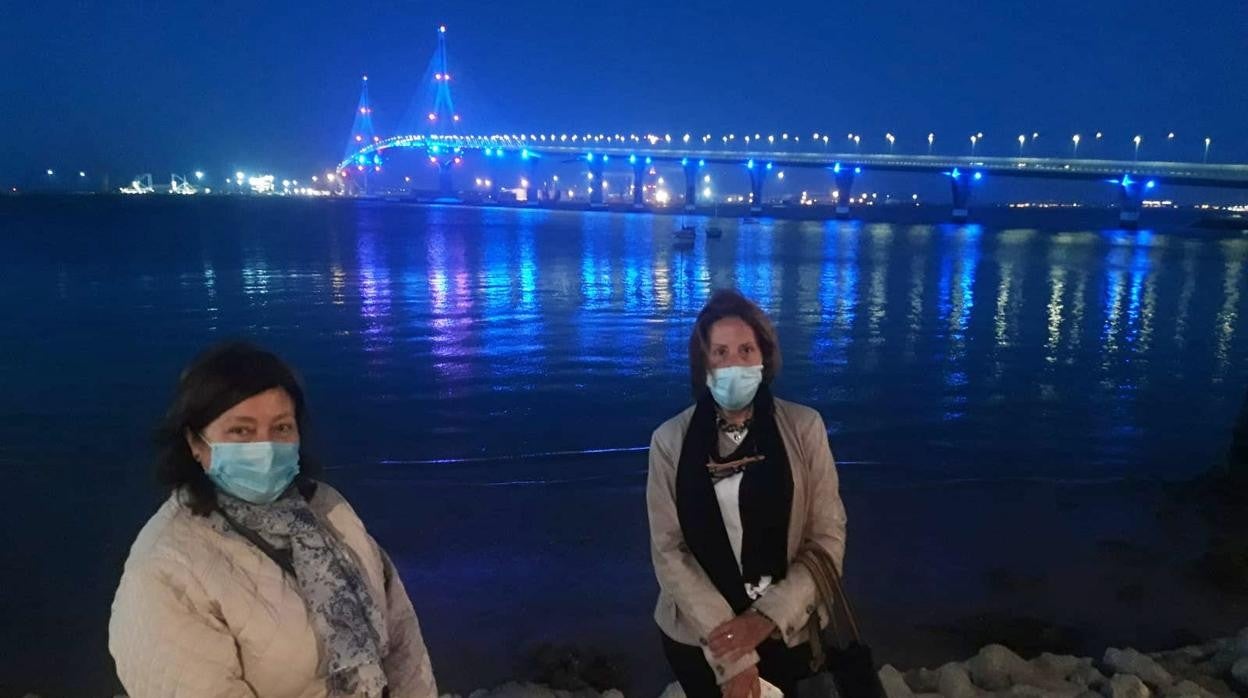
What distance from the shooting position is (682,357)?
16.9 metres

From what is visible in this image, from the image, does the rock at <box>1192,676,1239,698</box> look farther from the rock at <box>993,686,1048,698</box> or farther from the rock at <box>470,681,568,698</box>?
the rock at <box>470,681,568,698</box>

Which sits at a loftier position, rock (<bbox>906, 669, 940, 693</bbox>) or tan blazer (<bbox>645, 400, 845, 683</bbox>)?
tan blazer (<bbox>645, 400, 845, 683</bbox>)

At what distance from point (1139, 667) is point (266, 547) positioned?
14.3 feet

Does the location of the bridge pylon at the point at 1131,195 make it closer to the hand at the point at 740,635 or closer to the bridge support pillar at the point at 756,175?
the bridge support pillar at the point at 756,175

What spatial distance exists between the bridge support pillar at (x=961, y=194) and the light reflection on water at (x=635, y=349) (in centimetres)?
6807

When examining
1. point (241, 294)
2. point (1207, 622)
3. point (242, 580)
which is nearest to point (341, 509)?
point (242, 580)

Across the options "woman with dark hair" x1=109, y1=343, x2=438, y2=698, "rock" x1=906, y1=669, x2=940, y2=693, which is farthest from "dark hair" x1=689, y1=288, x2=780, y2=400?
"rock" x1=906, y1=669, x2=940, y2=693

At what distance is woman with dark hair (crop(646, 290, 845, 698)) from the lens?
2619 mm

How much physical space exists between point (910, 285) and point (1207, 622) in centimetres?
A: 2942

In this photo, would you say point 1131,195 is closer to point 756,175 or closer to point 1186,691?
point 756,175

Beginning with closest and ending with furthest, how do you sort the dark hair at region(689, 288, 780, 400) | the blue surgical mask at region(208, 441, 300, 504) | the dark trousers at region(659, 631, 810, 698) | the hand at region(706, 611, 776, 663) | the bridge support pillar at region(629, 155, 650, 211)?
the blue surgical mask at region(208, 441, 300, 504)
the hand at region(706, 611, 776, 663)
the dark trousers at region(659, 631, 810, 698)
the dark hair at region(689, 288, 780, 400)
the bridge support pillar at region(629, 155, 650, 211)

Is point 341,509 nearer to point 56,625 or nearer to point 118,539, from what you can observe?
point 56,625

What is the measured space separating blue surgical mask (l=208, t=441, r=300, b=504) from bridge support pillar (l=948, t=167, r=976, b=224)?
4476 inches

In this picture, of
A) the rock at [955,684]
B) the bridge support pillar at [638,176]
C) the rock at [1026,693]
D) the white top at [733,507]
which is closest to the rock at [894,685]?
the rock at [955,684]
